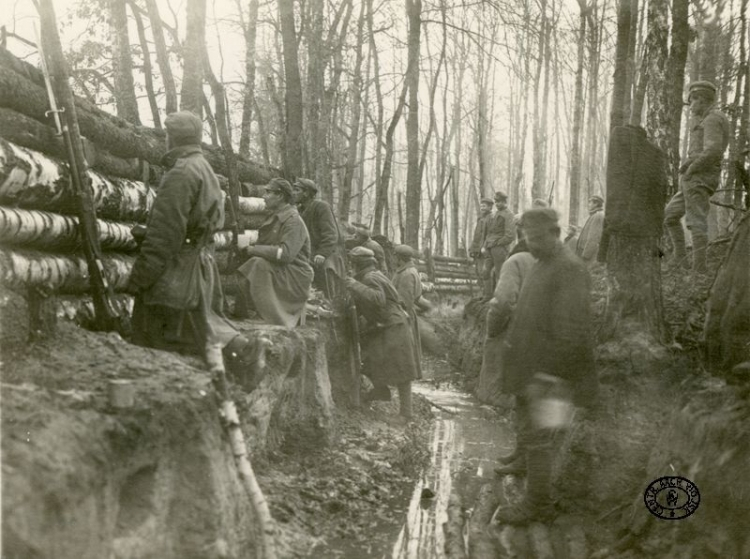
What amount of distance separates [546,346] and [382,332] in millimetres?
3774

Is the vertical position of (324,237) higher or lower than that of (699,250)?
higher

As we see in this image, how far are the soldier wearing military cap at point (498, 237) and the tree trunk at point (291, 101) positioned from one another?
474cm

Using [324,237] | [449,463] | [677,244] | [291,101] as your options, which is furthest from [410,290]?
[677,244]

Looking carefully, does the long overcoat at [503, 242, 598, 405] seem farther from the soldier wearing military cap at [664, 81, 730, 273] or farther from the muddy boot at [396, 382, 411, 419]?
the soldier wearing military cap at [664, 81, 730, 273]

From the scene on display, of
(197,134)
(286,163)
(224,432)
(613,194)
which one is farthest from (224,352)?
(286,163)

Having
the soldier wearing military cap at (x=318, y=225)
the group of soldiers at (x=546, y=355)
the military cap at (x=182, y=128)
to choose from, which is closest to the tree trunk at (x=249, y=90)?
the soldier wearing military cap at (x=318, y=225)

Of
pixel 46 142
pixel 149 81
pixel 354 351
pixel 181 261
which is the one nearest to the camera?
pixel 46 142

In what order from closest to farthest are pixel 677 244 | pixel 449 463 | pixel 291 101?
pixel 449 463 → pixel 677 244 → pixel 291 101

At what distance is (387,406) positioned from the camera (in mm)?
9242

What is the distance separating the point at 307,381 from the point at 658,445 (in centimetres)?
314

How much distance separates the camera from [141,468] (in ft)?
10.5

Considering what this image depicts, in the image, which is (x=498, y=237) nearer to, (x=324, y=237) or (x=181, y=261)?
(x=324, y=237)

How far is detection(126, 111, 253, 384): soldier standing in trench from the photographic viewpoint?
14.9 ft

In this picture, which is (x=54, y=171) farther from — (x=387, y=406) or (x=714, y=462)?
(x=387, y=406)
